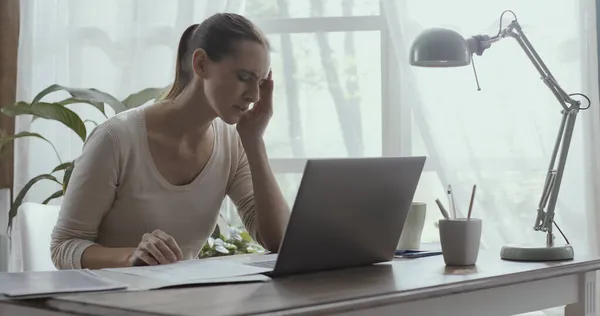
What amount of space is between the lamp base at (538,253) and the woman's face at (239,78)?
68 centimetres

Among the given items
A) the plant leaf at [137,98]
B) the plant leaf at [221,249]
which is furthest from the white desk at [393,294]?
the plant leaf at [137,98]

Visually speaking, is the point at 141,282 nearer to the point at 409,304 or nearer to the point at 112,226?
the point at 409,304

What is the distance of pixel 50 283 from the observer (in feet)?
4.32

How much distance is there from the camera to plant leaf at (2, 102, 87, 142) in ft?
10.1

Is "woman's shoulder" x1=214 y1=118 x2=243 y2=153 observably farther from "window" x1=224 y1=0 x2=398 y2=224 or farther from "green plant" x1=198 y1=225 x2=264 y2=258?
"window" x1=224 y1=0 x2=398 y2=224

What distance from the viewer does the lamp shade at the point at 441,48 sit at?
1948mm

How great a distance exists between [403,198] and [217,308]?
23.9 inches

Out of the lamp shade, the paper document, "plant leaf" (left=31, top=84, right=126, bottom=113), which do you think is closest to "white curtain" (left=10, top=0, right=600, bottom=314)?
"plant leaf" (left=31, top=84, right=126, bottom=113)

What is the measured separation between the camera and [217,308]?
109 cm

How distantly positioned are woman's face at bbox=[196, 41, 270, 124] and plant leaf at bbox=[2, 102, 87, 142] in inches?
46.5

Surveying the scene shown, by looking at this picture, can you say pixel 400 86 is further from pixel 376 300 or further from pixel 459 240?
pixel 376 300

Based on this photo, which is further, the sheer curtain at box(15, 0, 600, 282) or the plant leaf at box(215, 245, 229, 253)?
the sheer curtain at box(15, 0, 600, 282)

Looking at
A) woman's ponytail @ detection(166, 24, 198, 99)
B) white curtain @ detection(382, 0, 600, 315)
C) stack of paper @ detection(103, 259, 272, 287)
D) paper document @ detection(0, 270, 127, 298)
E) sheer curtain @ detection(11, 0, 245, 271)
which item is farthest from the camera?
sheer curtain @ detection(11, 0, 245, 271)

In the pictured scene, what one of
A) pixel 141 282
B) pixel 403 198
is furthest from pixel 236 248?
pixel 141 282
